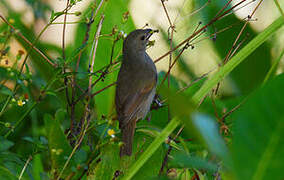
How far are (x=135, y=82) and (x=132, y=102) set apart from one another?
0.14m

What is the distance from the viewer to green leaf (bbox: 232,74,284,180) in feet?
1.36

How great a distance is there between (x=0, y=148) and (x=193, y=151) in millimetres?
532

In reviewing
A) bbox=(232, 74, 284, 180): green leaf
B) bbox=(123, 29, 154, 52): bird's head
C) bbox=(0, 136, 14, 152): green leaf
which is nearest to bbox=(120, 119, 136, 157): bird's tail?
bbox=(0, 136, 14, 152): green leaf

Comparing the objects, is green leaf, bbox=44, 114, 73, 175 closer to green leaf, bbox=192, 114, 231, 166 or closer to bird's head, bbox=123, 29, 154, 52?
green leaf, bbox=192, 114, 231, 166

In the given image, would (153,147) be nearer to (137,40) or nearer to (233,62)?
(233,62)

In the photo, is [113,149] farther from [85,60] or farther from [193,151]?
[85,60]

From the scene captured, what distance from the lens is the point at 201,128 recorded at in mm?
388

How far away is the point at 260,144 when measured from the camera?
42 cm

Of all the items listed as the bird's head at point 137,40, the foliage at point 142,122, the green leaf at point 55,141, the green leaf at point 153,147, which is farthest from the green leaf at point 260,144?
the bird's head at point 137,40

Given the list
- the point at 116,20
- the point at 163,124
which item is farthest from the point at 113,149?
the point at 116,20

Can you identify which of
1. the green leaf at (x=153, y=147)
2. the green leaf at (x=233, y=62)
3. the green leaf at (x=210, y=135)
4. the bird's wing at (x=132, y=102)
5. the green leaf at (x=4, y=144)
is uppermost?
the green leaf at (x=4, y=144)

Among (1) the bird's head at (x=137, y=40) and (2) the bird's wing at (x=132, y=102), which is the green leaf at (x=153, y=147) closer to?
(2) the bird's wing at (x=132, y=102)

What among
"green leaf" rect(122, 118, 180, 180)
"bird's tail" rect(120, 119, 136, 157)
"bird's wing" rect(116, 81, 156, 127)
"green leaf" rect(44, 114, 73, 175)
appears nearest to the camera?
"green leaf" rect(122, 118, 180, 180)

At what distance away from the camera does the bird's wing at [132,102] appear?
4.88ft
